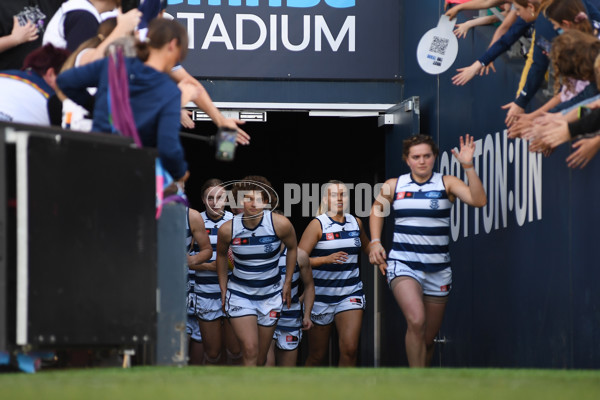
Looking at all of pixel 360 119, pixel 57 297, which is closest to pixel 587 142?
pixel 57 297

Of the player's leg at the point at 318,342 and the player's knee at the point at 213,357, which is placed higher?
the player's leg at the point at 318,342

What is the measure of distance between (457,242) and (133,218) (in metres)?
A: 5.96

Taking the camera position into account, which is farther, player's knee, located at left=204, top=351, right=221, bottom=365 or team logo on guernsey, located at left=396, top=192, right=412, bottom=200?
player's knee, located at left=204, top=351, right=221, bottom=365

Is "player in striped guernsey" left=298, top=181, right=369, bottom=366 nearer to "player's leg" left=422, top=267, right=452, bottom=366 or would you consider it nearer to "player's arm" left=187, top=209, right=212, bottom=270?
"player's arm" left=187, top=209, right=212, bottom=270

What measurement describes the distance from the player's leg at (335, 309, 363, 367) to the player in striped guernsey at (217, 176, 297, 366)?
703 mm

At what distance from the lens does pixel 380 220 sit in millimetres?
8844

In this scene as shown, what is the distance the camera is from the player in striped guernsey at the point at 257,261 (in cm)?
978

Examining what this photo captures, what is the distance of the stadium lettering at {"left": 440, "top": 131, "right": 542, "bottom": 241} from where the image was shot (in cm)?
837

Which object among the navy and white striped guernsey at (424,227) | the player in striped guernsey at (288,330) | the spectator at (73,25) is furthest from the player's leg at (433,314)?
the spectator at (73,25)

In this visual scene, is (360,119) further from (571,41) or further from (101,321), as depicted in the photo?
(101,321)

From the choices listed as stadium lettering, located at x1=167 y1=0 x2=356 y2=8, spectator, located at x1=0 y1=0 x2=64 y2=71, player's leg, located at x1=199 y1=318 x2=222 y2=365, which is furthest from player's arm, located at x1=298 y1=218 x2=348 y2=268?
spectator, located at x1=0 y1=0 x2=64 y2=71

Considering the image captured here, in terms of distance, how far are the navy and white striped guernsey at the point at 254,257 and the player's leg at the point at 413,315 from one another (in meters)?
1.76

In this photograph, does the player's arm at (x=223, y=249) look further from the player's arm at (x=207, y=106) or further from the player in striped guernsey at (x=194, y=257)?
the player's arm at (x=207, y=106)

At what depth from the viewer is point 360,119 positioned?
48.9 feet
